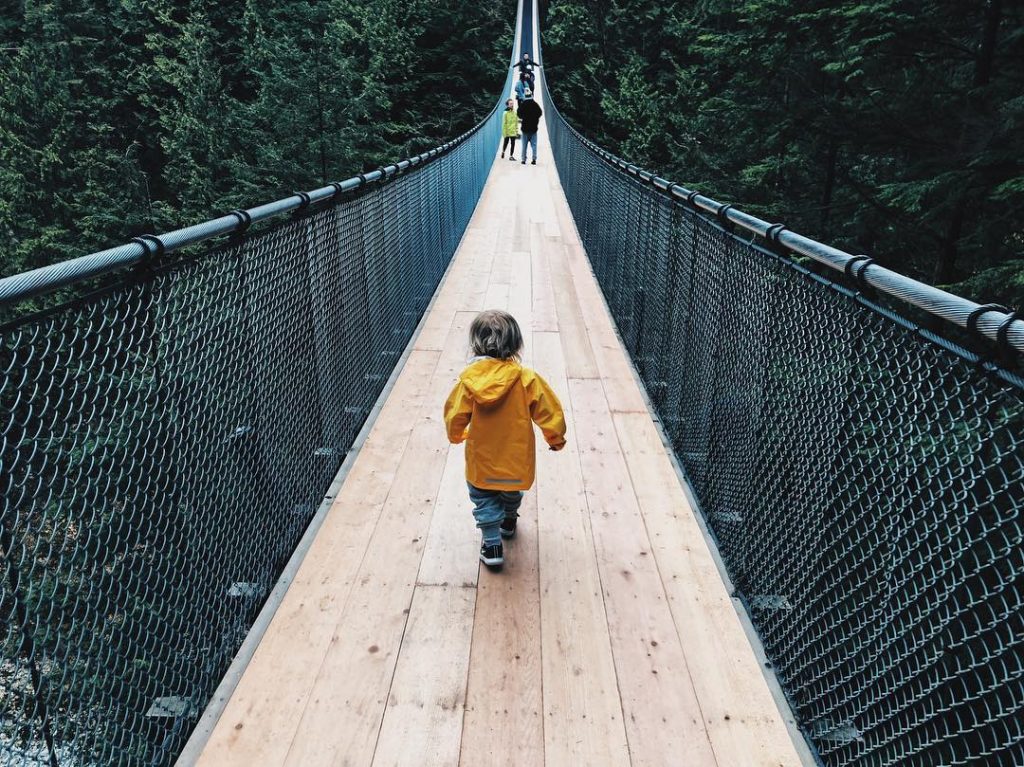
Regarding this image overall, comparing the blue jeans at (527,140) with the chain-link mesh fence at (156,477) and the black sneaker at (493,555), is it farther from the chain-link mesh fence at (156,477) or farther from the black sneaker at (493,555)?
the black sneaker at (493,555)

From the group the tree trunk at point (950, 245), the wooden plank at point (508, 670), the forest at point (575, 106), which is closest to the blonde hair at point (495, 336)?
the wooden plank at point (508, 670)

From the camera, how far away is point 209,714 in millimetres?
2129

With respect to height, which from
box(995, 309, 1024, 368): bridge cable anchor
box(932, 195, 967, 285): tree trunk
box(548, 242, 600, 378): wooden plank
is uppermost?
box(995, 309, 1024, 368): bridge cable anchor

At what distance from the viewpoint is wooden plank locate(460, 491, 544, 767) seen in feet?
6.73

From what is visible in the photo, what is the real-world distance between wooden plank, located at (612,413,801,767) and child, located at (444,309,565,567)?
0.69 metres

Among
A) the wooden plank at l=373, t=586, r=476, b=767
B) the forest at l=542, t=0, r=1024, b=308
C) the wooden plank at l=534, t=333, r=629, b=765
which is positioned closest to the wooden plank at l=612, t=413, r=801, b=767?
the wooden plank at l=534, t=333, r=629, b=765

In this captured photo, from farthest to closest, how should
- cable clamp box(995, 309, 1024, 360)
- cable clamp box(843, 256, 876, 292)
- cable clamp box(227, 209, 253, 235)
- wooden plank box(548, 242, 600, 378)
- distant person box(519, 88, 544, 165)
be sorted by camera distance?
distant person box(519, 88, 544, 165)
wooden plank box(548, 242, 600, 378)
cable clamp box(227, 209, 253, 235)
cable clamp box(843, 256, 876, 292)
cable clamp box(995, 309, 1024, 360)

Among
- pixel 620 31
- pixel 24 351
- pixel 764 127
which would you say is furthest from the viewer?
pixel 620 31

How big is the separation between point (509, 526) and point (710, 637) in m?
0.91

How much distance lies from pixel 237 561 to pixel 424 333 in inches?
138

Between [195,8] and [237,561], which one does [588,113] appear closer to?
[195,8]

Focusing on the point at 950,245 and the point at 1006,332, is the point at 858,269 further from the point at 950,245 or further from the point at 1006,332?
the point at 950,245

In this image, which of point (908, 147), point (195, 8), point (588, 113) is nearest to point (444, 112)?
point (588, 113)

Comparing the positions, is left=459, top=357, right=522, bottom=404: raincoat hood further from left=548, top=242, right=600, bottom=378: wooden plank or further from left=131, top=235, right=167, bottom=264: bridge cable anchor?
left=548, top=242, right=600, bottom=378: wooden plank
